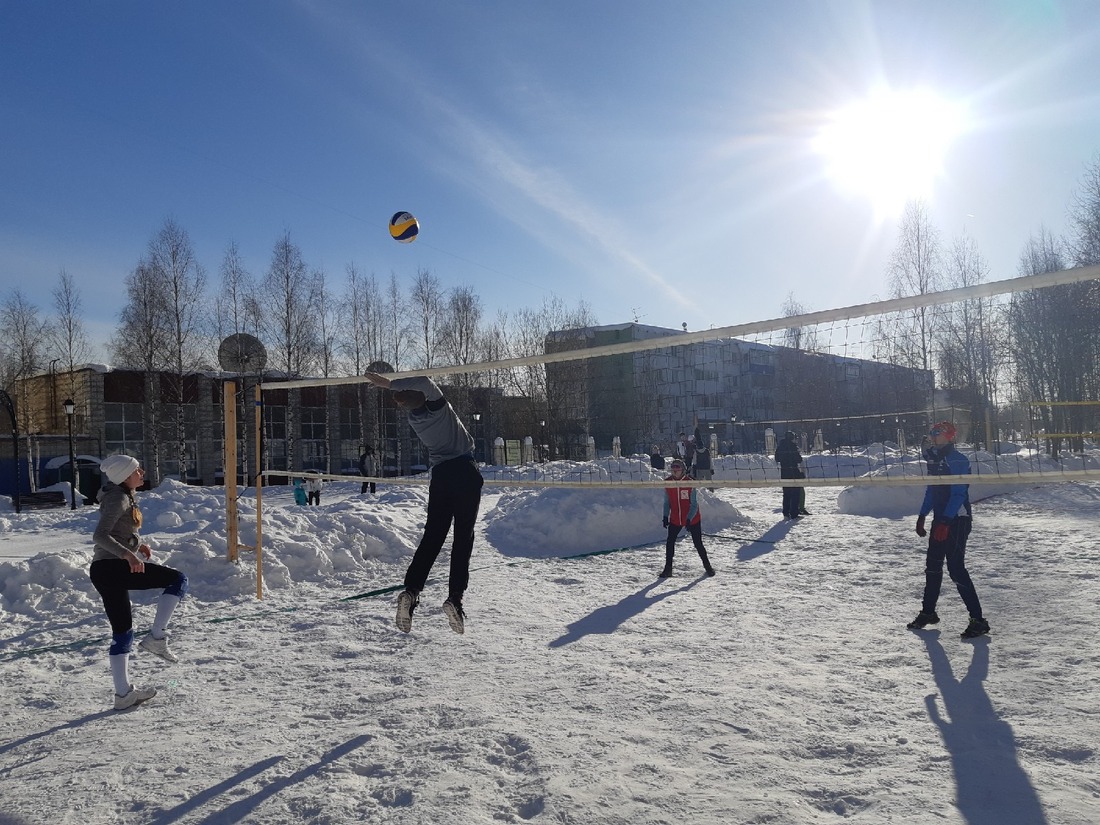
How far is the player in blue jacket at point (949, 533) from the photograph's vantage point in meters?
6.26

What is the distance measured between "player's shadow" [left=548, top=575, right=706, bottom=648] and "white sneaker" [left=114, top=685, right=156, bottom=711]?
9.89ft

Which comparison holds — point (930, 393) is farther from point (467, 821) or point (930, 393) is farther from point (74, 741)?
point (74, 741)

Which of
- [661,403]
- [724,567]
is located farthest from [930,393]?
[661,403]

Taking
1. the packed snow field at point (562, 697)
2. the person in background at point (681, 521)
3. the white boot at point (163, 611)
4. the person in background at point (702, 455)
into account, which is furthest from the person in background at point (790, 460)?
the white boot at point (163, 611)

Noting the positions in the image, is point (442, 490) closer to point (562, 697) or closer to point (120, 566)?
point (562, 697)

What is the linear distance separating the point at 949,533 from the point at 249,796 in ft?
18.6

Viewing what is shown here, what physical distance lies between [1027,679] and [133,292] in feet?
113

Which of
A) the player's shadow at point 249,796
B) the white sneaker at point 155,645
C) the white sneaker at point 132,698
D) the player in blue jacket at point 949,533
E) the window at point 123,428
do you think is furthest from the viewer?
the window at point 123,428

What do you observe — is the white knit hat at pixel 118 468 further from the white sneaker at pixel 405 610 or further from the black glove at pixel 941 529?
the black glove at pixel 941 529

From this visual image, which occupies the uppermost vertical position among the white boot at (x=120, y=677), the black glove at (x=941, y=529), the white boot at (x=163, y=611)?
the black glove at (x=941, y=529)

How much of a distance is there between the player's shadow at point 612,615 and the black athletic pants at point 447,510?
1.65 m

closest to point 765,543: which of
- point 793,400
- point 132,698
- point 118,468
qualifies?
point 793,400

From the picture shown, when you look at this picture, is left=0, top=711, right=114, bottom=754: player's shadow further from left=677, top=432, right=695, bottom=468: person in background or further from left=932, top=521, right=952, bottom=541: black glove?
left=677, top=432, right=695, bottom=468: person in background

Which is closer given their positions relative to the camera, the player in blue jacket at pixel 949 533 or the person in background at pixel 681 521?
the player in blue jacket at pixel 949 533
